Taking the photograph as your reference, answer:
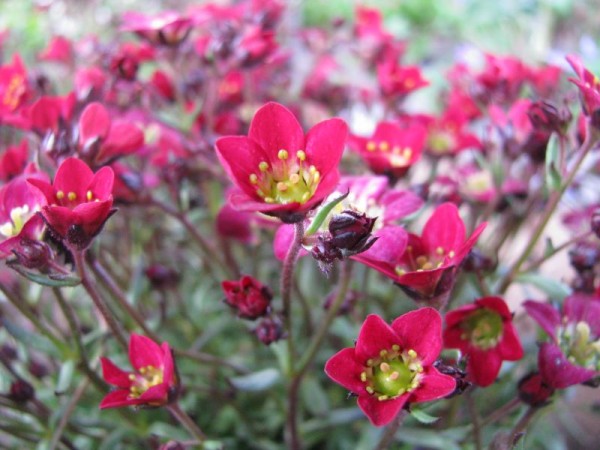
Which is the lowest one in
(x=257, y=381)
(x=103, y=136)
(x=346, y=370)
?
(x=257, y=381)

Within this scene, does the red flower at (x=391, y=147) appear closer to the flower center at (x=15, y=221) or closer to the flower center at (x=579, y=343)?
the flower center at (x=579, y=343)

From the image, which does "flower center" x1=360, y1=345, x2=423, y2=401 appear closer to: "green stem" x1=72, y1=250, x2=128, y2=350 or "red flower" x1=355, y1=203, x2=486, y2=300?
"red flower" x1=355, y1=203, x2=486, y2=300

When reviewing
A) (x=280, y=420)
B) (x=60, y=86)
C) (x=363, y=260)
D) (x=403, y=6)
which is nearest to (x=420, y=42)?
(x=403, y=6)

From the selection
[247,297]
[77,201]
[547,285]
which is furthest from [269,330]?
[547,285]

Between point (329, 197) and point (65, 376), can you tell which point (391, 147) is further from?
point (65, 376)

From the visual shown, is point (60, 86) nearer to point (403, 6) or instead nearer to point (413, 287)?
point (413, 287)

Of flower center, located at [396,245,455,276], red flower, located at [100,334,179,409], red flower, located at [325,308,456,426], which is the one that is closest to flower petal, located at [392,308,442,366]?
red flower, located at [325,308,456,426]
